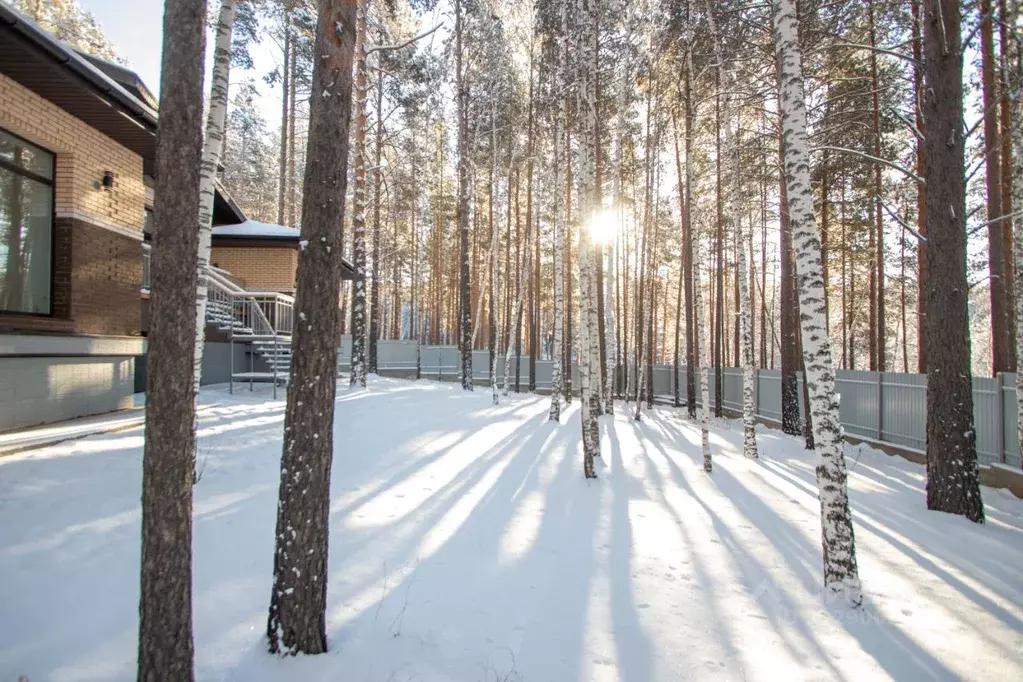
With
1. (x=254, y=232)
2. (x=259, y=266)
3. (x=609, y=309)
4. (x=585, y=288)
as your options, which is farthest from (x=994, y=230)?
(x=259, y=266)

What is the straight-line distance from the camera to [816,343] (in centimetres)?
416

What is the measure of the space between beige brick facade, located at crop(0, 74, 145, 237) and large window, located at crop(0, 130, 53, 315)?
0.15 m

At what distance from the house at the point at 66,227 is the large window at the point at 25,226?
0.01 metres

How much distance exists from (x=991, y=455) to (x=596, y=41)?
928cm

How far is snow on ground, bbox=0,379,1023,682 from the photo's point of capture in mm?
2984

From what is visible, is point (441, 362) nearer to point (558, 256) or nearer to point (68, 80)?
point (558, 256)

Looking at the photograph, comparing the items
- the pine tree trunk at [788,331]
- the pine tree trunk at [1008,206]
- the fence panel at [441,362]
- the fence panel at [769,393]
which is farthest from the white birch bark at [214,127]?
the fence panel at [441,362]

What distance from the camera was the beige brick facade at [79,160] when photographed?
6584 millimetres

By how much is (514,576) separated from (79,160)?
8392 mm

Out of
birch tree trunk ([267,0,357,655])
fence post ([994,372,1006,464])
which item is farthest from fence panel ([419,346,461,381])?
birch tree trunk ([267,0,357,655])

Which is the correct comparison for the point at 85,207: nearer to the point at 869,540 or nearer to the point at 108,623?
the point at 108,623

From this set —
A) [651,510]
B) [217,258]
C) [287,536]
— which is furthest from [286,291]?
[287,536]

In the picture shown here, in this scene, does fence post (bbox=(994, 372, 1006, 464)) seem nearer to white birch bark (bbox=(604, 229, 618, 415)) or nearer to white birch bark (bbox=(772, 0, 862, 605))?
white birch bark (bbox=(772, 0, 862, 605))

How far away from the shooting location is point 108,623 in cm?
300
